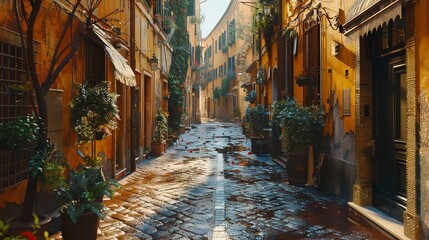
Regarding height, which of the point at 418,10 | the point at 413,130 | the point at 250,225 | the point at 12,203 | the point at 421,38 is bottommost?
the point at 250,225

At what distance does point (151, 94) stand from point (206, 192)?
23.2 ft

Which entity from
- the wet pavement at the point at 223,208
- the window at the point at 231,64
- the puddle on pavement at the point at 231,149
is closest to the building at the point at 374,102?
the wet pavement at the point at 223,208

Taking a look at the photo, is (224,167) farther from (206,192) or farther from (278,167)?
(206,192)

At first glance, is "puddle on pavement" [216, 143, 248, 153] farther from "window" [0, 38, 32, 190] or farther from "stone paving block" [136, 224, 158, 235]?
"window" [0, 38, 32, 190]

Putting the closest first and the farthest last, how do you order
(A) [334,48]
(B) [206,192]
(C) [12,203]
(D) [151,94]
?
(C) [12,203] → (A) [334,48] → (B) [206,192] → (D) [151,94]

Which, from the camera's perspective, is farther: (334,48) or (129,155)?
(129,155)

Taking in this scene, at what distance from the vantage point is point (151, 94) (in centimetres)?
1430

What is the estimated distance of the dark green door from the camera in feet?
17.4

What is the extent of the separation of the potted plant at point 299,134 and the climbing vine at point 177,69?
10.6 metres

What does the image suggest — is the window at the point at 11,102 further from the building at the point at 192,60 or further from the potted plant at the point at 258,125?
the building at the point at 192,60

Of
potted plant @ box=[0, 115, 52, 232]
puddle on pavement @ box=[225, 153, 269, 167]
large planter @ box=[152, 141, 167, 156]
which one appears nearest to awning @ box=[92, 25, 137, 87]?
potted plant @ box=[0, 115, 52, 232]

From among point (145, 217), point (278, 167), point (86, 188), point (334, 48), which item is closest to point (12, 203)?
point (86, 188)

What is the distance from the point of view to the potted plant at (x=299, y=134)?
328 inches

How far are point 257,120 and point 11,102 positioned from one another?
10.3 metres
